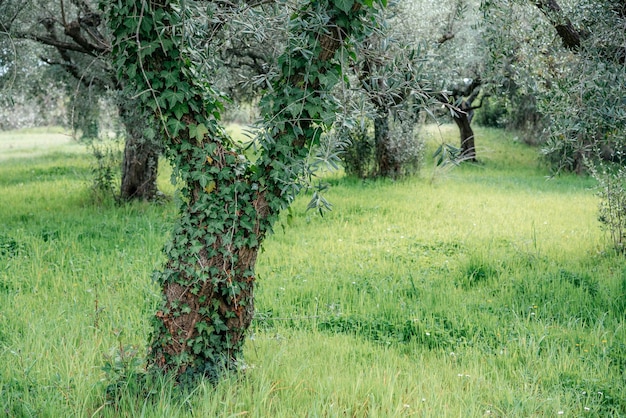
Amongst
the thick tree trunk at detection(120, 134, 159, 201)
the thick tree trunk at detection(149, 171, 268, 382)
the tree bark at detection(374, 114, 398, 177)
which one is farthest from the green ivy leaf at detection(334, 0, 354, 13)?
the tree bark at detection(374, 114, 398, 177)

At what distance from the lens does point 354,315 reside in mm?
6352

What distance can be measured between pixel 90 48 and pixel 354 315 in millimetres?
8261

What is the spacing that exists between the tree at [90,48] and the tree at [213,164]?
20.3 feet

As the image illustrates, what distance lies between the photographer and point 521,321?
6293 mm

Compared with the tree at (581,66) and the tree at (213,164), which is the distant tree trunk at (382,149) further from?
the tree at (213,164)

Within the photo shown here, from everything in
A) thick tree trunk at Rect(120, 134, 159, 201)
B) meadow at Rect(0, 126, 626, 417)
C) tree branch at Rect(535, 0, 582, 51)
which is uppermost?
tree branch at Rect(535, 0, 582, 51)

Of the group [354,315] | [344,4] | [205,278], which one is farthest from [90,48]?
[344,4]

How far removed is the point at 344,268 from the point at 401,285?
102cm

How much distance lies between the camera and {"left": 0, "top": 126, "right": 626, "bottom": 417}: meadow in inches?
169

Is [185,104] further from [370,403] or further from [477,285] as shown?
[477,285]

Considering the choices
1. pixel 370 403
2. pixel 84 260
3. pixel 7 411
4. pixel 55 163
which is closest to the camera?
pixel 7 411

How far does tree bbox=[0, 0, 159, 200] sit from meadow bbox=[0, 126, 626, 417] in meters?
0.73

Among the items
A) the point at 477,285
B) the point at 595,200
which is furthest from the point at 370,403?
the point at 595,200

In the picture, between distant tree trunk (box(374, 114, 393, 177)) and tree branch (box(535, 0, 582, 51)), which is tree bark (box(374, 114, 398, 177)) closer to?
distant tree trunk (box(374, 114, 393, 177))
